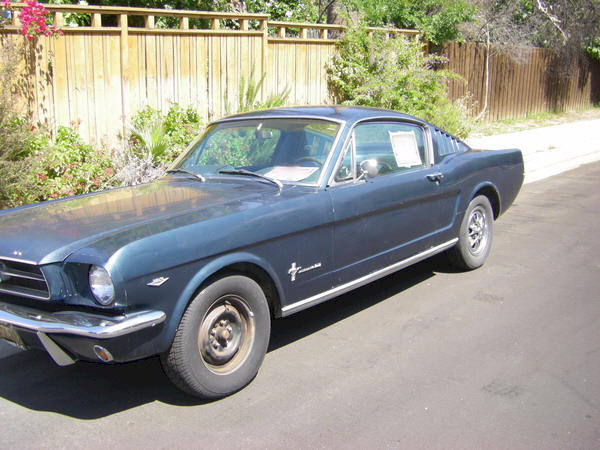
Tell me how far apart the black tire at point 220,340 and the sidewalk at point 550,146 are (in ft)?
29.5

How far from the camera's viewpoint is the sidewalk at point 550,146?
13.0m

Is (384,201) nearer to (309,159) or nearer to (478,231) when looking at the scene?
(309,159)

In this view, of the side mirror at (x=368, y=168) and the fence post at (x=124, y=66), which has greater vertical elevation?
the fence post at (x=124, y=66)

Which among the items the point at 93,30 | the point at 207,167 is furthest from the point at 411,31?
the point at 207,167

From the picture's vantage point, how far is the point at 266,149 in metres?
5.29

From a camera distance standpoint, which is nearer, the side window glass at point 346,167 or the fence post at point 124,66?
the side window glass at point 346,167

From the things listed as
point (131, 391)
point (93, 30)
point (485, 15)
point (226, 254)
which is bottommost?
point (131, 391)

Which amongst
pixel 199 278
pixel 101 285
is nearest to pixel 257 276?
pixel 199 278

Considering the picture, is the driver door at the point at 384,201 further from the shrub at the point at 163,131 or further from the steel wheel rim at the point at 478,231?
the shrub at the point at 163,131

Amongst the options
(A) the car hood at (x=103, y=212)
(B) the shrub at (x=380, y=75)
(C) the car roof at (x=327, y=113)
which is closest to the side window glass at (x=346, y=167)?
(C) the car roof at (x=327, y=113)

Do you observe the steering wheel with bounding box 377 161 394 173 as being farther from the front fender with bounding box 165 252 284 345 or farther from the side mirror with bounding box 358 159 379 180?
the front fender with bounding box 165 252 284 345

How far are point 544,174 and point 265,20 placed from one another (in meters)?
5.91

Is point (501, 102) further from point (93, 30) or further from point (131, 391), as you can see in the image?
point (131, 391)

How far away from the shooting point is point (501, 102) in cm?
1909
